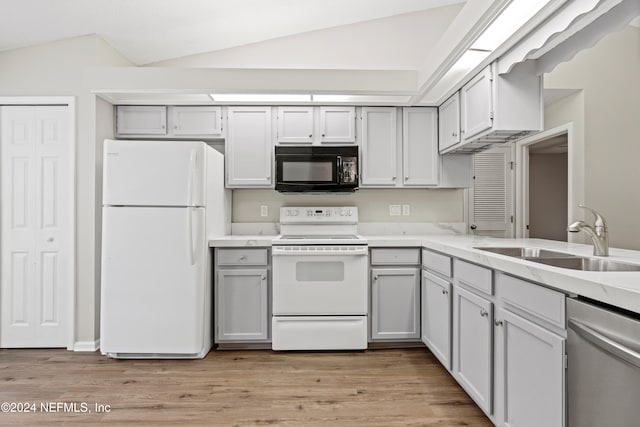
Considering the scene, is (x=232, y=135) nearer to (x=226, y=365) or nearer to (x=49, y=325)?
(x=226, y=365)

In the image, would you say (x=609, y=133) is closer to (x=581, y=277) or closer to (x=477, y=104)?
(x=477, y=104)

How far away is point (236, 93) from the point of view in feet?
10.8

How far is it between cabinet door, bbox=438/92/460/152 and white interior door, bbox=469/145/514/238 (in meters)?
0.98

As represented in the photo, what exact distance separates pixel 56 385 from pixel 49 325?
877 millimetres

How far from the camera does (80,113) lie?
3152 mm

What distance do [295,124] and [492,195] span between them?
238 cm

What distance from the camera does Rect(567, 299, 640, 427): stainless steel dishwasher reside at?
105cm

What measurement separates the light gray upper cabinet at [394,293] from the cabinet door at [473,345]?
747 mm

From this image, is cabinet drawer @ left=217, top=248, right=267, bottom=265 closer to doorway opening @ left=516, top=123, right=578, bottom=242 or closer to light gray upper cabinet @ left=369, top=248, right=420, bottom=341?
light gray upper cabinet @ left=369, top=248, right=420, bottom=341

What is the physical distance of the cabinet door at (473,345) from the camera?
1.92 meters

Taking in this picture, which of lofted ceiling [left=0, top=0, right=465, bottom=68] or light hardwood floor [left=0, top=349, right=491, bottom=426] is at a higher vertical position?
lofted ceiling [left=0, top=0, right=465, bottom=68]

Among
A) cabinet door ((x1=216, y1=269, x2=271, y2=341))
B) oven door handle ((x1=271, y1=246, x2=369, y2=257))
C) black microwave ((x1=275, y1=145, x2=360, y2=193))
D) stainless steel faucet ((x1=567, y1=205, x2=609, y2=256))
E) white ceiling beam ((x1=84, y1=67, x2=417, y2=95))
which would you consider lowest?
cabinet door ((x1=216, y1=269, x2=271, y2=341))

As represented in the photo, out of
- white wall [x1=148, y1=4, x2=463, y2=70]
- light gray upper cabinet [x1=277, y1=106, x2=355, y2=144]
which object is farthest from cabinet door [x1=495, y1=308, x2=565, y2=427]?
white wall [x1=148, y1=4, x2=463, y2=70]

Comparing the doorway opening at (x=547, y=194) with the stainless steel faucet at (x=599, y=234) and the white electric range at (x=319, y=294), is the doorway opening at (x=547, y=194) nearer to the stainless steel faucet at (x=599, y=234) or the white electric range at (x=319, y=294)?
the white electric range at (x=319, y=294)
